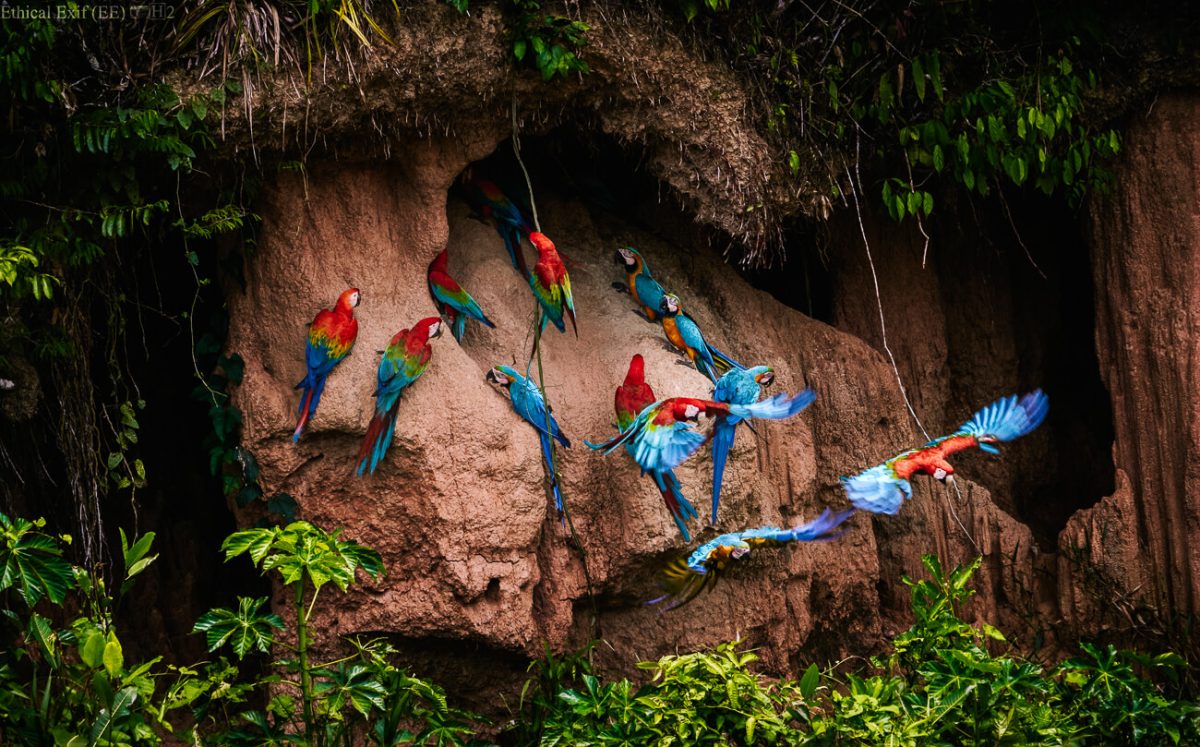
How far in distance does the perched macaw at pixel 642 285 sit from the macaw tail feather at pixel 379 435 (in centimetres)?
106

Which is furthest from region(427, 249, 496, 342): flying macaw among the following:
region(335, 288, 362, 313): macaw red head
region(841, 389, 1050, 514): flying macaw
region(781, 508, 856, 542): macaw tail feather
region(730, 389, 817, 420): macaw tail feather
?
region(841, 389, 1050, 514): flying macaw

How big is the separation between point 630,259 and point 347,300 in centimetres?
110

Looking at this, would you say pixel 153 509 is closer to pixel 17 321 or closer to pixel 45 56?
pixel 17 321

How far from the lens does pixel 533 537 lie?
4.14 m

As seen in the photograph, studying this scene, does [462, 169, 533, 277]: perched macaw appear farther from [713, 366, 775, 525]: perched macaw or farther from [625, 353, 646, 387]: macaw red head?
[713, 366, 775, 525]: perched macaw

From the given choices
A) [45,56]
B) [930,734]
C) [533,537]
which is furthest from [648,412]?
[45,56]

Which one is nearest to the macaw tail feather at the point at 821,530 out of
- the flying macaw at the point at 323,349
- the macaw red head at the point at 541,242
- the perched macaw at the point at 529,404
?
the perched macaw at the point at 529,404

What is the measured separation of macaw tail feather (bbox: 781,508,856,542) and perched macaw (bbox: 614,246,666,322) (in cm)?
95

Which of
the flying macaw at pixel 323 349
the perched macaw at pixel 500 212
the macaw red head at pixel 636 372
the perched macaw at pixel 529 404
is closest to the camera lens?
the flying macaw at pixel 323 349

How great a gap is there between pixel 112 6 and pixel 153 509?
1.77 metres

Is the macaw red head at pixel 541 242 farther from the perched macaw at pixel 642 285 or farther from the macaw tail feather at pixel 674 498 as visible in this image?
the macaw tail feather at pixel 674 498

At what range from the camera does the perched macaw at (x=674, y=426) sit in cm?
403

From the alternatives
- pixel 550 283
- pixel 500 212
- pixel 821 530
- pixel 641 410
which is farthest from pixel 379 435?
pixel 821 530

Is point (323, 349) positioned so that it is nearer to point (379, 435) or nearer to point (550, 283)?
point (379, 435)
